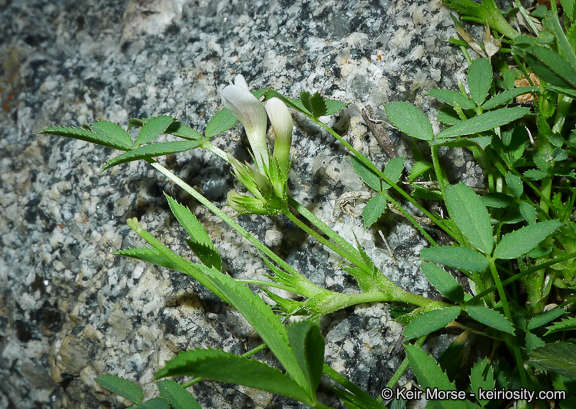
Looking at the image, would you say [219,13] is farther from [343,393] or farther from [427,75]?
[343,393]

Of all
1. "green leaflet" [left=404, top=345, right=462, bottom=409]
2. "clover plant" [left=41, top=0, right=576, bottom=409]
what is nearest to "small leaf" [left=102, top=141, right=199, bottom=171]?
"clover plant" [left=41, top=0, right=576, bottom=409]

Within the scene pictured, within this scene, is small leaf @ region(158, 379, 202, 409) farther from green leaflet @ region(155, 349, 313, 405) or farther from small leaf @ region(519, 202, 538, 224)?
small leaf @ region(519, 202, 538, 224)

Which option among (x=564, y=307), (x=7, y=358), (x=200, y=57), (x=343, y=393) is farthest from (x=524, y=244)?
(x=7, y=358)

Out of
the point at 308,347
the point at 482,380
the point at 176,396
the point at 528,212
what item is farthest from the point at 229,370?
the point at 528,212

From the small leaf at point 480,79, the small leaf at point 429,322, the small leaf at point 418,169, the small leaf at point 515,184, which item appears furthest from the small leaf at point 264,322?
the small leaf at point 480,79

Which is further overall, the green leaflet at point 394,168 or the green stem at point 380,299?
the green leaflet at point 394,168

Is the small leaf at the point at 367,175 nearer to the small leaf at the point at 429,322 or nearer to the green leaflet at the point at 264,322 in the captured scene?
the small leaf at the point at 429,322

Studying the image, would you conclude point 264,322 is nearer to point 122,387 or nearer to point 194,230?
point 194,230
